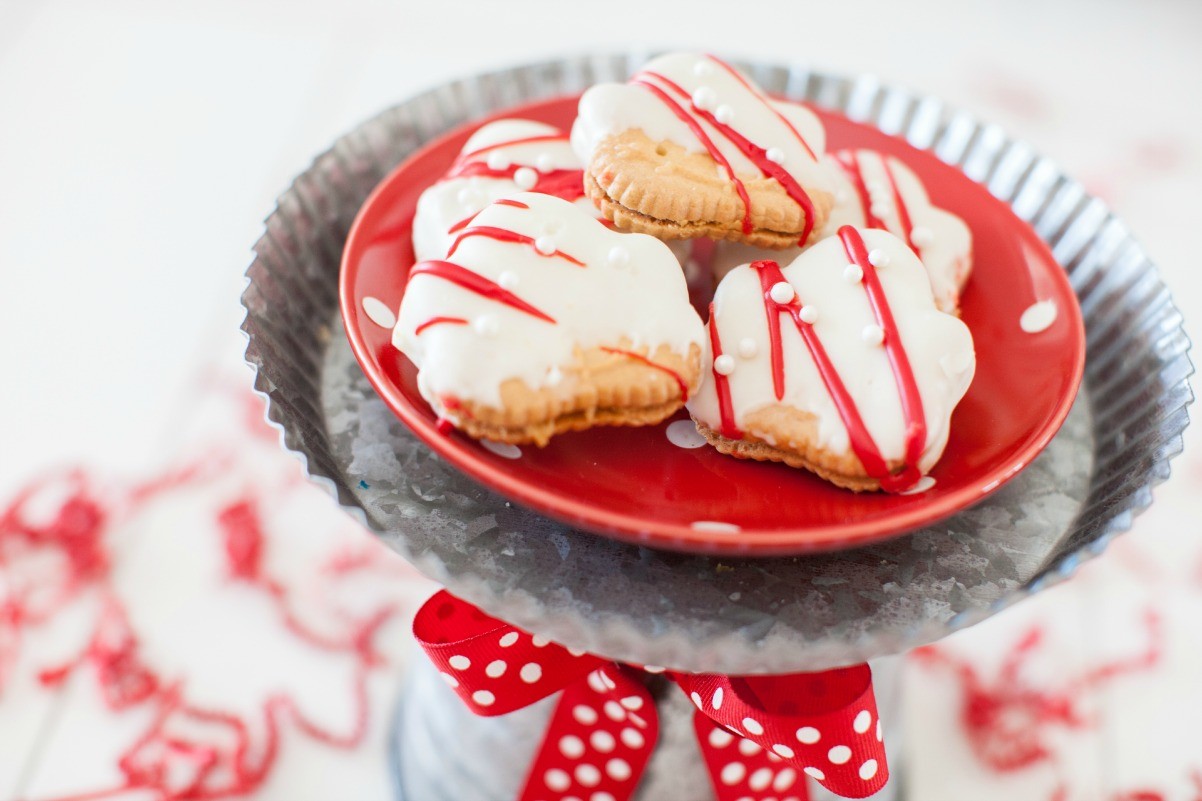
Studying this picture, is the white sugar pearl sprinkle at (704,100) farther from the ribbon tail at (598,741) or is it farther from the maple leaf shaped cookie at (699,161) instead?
the ribbon tail at (598,741)

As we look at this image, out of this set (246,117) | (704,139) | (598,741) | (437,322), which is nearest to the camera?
(437,322)

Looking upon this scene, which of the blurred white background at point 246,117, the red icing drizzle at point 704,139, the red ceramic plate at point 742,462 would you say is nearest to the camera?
the red ceramic plate at point 742,462

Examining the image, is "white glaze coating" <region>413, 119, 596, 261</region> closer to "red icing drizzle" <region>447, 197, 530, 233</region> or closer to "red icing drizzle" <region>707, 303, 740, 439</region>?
"red icing drizzle" <region>447, 197, 530, 233</region>

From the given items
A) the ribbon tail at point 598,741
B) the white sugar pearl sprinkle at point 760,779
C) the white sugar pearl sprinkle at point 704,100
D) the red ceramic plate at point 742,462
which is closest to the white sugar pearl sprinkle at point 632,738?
the ribbon tail at point 598,741

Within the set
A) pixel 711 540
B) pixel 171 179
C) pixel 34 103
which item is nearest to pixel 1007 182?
pixel 711 540

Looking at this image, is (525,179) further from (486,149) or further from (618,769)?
(618,769)

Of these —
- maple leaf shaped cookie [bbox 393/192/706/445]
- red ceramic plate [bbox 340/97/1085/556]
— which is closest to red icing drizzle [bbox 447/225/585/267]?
maple leaf shaped cookie [bbox 393/192/706/445]

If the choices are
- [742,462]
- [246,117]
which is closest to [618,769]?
[742,462]
